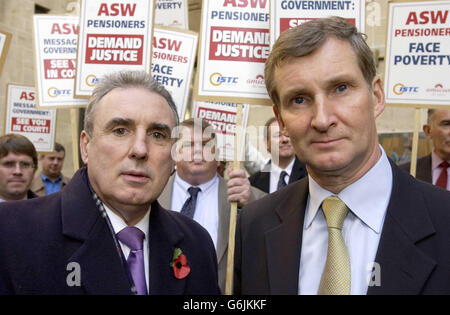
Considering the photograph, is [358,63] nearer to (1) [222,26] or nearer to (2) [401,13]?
(1) [222,26]

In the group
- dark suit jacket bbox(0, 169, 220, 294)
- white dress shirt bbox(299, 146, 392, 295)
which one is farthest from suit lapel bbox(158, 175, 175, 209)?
white dress shirt bbox(299, 146, 392, 295)

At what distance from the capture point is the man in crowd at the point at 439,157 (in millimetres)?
4047

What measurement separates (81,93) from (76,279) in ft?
7.45

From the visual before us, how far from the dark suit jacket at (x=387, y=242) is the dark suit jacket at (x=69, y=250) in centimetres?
35

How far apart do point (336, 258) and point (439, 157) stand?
2.75m

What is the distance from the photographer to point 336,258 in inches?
70.2

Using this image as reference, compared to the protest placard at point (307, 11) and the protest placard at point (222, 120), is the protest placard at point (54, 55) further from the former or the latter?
the protest placard at point (307, 11)

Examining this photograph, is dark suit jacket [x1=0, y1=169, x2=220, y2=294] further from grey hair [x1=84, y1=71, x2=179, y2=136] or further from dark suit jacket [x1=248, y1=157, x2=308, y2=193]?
dark suit jacket [x1=248, y1=157, x2=308, y2=193]

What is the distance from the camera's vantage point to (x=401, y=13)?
368 cm

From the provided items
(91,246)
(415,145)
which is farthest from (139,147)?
(415,145)

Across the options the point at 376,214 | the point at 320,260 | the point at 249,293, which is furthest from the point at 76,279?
the point at 376,214

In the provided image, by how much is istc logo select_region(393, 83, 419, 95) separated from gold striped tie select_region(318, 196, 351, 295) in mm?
2064

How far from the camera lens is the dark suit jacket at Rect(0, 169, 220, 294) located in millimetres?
1833

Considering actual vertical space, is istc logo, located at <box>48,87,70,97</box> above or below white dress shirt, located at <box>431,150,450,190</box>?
above
